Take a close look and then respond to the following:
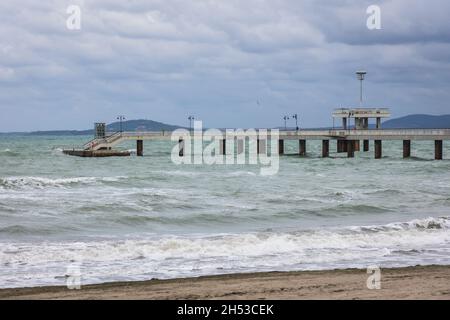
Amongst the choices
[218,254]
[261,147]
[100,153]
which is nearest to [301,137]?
[261,147]

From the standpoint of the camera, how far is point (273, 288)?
12867mm

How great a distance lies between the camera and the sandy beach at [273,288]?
1217 cm

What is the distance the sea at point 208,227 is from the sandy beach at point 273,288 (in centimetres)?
99

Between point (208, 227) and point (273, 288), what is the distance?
10695mm

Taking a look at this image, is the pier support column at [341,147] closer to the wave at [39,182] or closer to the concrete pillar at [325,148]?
the concrete pillar at [325,148]

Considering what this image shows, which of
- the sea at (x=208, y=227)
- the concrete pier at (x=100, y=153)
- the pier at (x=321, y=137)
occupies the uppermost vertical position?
the pier at (x=321, y=137)

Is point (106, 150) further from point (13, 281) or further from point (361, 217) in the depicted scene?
point (13, 281)

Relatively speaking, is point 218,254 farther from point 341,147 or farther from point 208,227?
point 341,147

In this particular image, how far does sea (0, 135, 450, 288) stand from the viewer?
16281 millimetres

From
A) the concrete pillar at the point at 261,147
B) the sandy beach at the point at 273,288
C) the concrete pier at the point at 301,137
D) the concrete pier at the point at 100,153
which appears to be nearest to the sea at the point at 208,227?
the sandy beach at the point at 273,288

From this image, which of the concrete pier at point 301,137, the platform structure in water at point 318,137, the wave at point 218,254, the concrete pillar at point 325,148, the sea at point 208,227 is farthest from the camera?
the concrete pillar at point 325,148

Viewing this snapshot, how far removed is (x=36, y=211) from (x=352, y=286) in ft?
51.7

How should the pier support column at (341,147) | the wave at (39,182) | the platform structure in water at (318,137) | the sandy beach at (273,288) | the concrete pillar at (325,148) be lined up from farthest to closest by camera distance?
1. the pier support column at (341,147)
2. the concrete pillar at (325,148)
3. the platform structure in water at (318,137)
4. the wave at (39,182)
5. the sandy beach at (273,288)

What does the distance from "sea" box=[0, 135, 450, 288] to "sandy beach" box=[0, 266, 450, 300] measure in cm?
99
